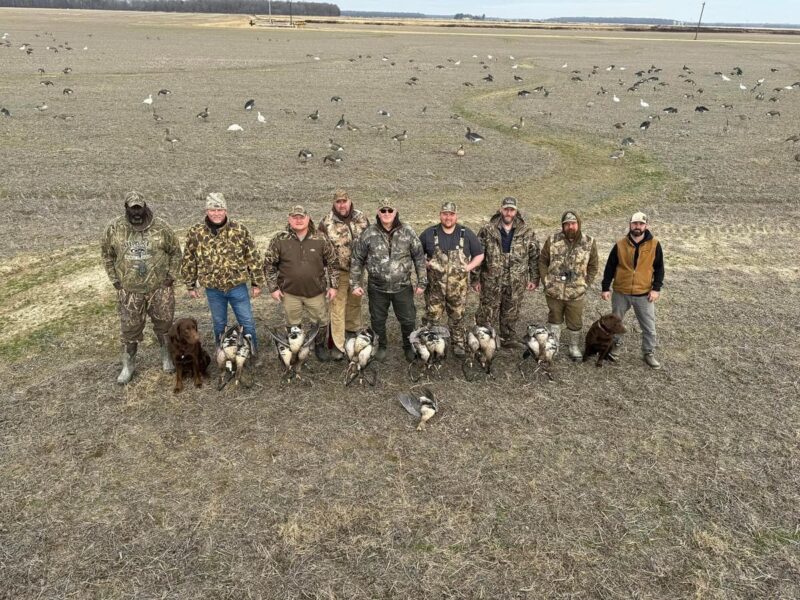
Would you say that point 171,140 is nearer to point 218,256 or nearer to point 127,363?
point 127,363

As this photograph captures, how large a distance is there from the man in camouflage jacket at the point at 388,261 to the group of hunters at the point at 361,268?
0.01 metres

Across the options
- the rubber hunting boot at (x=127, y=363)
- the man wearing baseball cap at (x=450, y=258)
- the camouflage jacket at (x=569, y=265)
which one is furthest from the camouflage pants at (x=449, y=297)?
the rubber hunting boot at (x=127, y=363)

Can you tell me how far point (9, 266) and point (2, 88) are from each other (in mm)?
26324

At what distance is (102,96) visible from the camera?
2806 cm

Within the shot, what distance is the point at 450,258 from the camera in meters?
6.86

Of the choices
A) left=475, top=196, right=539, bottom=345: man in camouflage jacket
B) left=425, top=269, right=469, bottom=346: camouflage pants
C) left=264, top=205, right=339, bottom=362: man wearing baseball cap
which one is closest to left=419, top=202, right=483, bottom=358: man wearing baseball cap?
left=425, top=269, right=469, bottom=346: camouflage pants

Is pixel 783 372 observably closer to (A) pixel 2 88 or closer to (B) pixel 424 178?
(B) pixel 424 178

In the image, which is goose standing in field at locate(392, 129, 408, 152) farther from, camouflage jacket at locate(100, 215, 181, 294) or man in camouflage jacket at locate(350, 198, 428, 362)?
camouflage jacket at locate(100, 215, 181, 294)

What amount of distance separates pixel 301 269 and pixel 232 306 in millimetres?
1125

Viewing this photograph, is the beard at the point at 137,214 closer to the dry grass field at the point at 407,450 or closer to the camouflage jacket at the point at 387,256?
the dry grass field at the point at 407,450

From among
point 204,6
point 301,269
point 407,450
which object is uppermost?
point 204,6

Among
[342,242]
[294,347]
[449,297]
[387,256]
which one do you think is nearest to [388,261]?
[387,256]

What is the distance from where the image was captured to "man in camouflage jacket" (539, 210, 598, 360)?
7000 mm

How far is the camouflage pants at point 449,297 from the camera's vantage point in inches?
274
